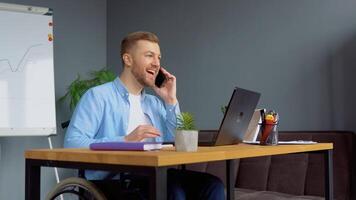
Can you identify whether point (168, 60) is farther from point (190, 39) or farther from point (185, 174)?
point (185, 174)

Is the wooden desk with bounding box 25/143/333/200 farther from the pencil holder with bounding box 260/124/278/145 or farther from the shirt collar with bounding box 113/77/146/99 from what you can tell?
the shirt collar with bounding box 113/77/146/99

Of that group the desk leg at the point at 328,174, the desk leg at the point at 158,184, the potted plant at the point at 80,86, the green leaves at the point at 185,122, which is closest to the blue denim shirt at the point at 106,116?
the green leaves at the point at 185,122

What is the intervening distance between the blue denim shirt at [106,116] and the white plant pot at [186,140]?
1.24 ft

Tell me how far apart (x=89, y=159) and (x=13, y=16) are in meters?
2.63

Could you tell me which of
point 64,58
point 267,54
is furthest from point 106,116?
point 64,58

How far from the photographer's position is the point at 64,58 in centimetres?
428

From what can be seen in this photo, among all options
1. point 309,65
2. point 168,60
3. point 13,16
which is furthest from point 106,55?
point 309,65

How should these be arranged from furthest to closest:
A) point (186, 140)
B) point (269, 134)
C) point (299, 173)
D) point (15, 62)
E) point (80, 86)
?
1. point (80, 86)
2. point (15, 62)
3. point (299, 173)
4. point (269, 134)
5. point (186, 140)

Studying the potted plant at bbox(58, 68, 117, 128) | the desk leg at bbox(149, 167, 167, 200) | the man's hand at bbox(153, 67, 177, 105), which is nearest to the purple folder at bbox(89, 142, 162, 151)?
the desk leg at bbox(149, 167, 167, 200)

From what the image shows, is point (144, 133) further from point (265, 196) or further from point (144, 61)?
point (265, 196)

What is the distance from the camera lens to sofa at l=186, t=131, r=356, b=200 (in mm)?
2676

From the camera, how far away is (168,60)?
4031 mm

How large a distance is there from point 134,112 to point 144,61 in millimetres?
235

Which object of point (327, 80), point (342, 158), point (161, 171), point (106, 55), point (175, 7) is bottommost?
point (342, 158)
